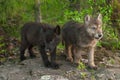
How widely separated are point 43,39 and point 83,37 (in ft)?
3.42

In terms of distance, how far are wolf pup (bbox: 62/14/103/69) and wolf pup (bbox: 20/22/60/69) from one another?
2.06 ft

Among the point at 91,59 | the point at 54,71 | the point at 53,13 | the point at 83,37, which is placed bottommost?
the point at 54,71

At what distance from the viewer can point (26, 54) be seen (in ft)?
34.1

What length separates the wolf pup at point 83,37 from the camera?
888 centimetres

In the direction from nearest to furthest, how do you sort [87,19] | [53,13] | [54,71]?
[54,71], [87,19], [53,13]

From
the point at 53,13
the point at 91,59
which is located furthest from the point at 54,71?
the point at 53,13

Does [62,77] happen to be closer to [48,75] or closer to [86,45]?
[48,75]

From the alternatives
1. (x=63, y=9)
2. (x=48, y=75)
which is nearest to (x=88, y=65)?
(x=48, y=75)

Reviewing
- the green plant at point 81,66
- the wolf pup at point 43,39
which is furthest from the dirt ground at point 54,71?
the wolf pup at point 43,39

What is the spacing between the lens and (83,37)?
29.7 ft

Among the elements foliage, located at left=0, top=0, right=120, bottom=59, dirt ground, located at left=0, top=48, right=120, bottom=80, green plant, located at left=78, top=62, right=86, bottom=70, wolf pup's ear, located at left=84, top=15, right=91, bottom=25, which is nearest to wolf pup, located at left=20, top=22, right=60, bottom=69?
dirt ground, located at left=0, top=48, right=120, bottom=80

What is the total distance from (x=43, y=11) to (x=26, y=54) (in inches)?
84.4

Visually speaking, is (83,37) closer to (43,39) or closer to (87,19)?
(87,19)

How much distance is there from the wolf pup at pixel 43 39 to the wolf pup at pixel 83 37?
2.06 feet
